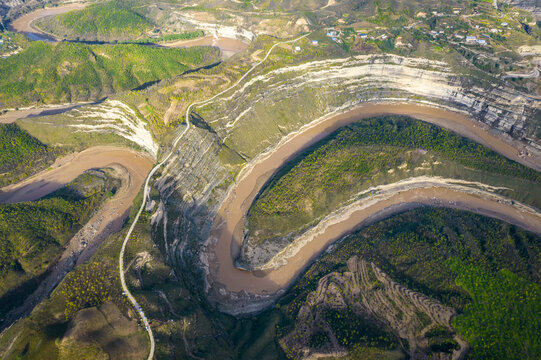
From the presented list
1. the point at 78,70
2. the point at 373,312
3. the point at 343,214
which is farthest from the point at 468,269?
the point at 78,70

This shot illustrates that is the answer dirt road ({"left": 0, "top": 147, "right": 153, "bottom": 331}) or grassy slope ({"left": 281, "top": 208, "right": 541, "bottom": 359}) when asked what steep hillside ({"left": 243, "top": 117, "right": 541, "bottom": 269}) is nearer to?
grassy slope ({"left": 281, "top": 208, "right": 541, "bottom": 359})

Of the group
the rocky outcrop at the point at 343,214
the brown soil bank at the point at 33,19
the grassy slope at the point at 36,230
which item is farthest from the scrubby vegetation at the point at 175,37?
the rocky outcrop at the point at 343,214

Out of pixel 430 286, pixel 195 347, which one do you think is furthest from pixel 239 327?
pixel 430 286

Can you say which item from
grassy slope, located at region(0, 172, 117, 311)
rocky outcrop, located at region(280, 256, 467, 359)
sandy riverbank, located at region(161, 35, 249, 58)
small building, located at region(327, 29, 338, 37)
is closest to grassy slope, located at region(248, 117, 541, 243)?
rocky outcrop, located at region(280, 256, 467, 359)

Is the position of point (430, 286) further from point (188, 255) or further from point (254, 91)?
point (254, 91)

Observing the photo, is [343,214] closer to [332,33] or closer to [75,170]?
[75,170]

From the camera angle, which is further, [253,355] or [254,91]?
[254,91]

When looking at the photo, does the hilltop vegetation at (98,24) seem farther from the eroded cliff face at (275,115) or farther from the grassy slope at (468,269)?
the grassy slope at (468,269)
